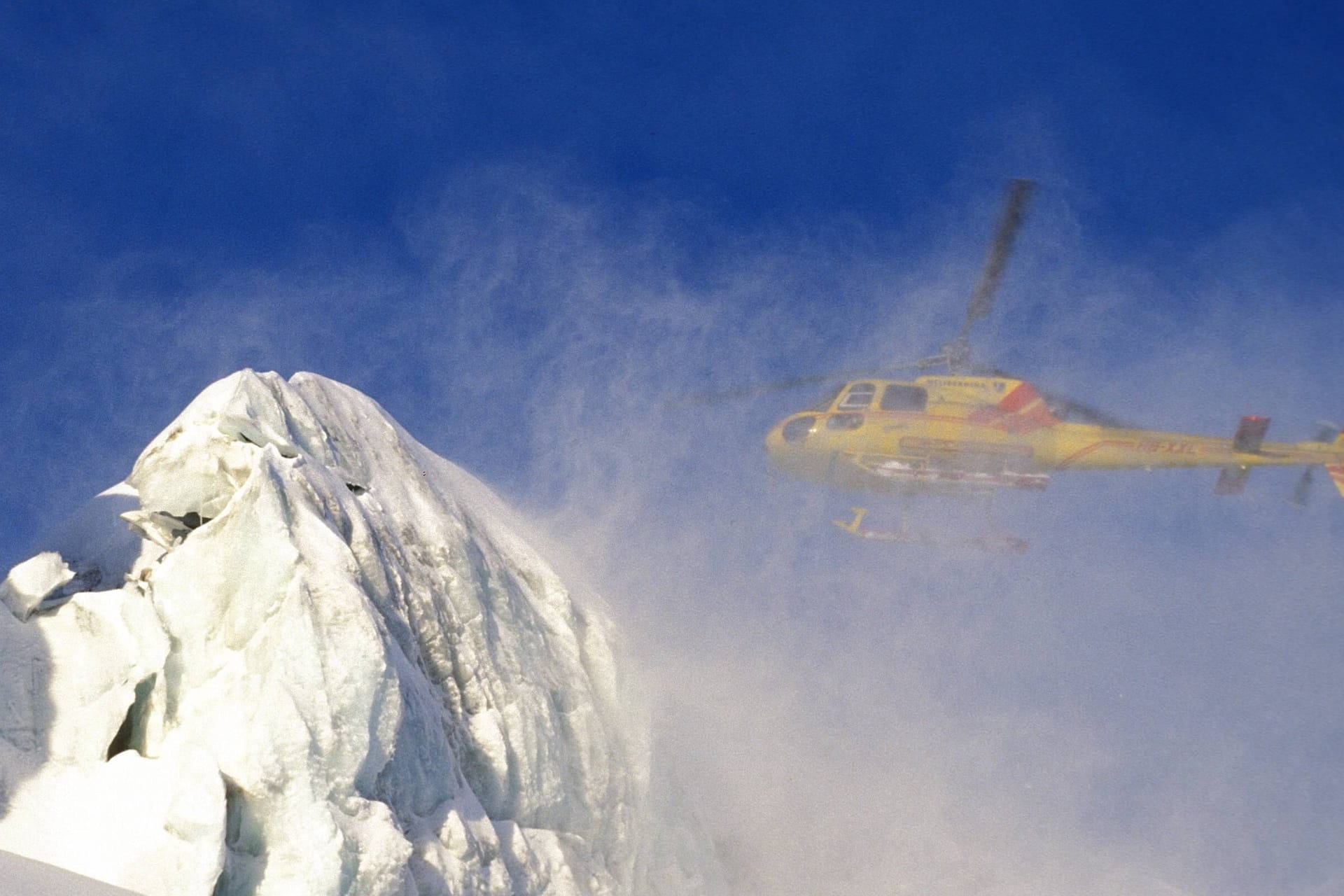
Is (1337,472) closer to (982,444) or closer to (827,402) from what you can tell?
(982,444)

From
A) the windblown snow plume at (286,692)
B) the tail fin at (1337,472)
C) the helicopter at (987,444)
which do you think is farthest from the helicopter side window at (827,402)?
the windblown snow plume at (286,692)

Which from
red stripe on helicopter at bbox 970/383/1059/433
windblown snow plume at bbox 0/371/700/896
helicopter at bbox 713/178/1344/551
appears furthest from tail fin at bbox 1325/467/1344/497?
windblown snow plume at bbox 0/371/700/896

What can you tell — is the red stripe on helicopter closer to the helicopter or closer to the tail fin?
the helicopter

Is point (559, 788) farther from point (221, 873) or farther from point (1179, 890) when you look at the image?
point (1179, 890)

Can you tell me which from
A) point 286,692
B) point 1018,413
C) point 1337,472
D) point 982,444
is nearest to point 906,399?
point 982,444

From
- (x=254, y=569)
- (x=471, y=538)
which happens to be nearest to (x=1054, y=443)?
(x=471, y=538)
